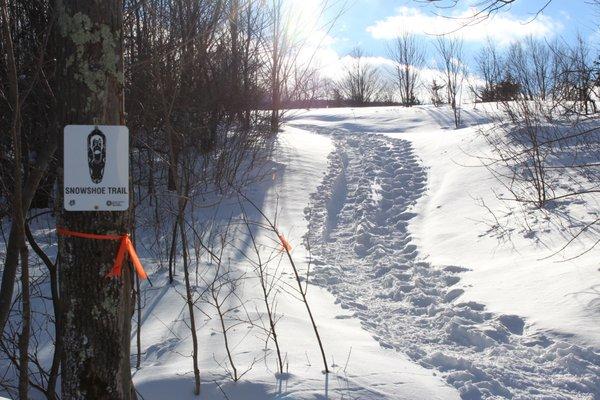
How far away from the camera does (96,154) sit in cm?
202

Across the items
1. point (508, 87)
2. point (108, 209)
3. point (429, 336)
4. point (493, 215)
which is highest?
point (508, 87)

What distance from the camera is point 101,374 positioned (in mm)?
2139

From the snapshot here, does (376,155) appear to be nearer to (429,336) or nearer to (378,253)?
(378,253)

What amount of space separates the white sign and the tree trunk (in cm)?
5

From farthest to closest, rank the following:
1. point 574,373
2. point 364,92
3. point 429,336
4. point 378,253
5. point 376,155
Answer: point 364,92 → point 376,155 → point 378,253 → point 429,336 → point 574,373

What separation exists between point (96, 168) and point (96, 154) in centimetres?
5

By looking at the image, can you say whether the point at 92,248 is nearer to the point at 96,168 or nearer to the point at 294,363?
the point at 96,168

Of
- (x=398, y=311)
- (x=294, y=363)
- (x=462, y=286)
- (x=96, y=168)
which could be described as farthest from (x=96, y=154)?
(x=462, y=286)

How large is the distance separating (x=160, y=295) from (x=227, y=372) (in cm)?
207

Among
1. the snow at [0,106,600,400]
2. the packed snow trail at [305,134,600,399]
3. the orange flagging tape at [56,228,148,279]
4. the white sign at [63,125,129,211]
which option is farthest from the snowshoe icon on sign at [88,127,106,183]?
the packed snow trail at [305,134,600,399]

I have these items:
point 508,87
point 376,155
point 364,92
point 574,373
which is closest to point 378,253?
point 574,373

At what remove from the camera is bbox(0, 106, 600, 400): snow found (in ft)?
12.1

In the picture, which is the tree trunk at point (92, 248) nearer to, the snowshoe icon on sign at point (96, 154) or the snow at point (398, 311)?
the snowshoe icon on sign at point (96, 154)

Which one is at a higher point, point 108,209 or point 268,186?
point 108,209
